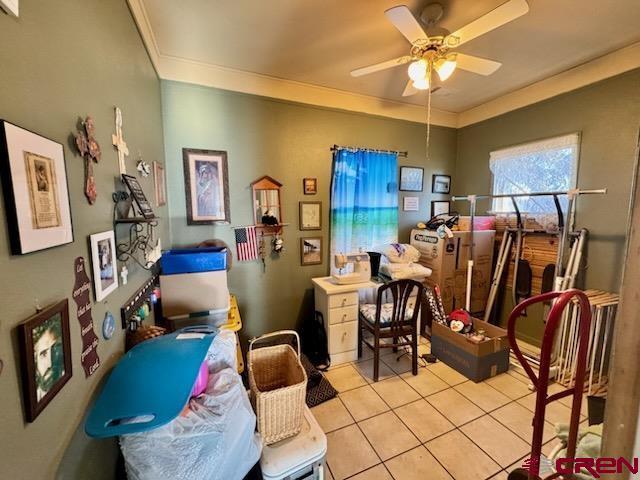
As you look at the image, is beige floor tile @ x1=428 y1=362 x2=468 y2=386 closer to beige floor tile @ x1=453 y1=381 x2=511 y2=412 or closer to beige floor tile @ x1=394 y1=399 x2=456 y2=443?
beige floor tile @ x1=453 y1=381 x2=511 y2=412

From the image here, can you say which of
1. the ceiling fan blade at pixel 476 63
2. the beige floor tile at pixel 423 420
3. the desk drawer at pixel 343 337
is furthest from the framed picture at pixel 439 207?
the beige floor tile at pixel 423 420

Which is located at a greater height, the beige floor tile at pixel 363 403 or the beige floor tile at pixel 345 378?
the beige floor tile at pixel 363 403

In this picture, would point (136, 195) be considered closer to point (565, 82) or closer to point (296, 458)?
point (296, 458)

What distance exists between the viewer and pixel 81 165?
2.72ft

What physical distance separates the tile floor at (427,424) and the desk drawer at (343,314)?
449 mm

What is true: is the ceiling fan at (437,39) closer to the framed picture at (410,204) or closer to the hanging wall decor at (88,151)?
the hanging wall decor at (88,151)

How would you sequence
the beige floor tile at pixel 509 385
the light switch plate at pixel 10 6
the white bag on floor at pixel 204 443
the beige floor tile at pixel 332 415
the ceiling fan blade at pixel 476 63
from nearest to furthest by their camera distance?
the light switch plate at pixel 10 6, the white bag on floor at pixel 204 443, the ceiling fan blade at pixel 476 63, the beige floor tile at pixel 332 415, the beige floor tile at pixel 509 385

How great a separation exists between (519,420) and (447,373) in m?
0.57

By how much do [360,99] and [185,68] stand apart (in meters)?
1.71

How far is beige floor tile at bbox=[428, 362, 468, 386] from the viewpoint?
2.16 metres

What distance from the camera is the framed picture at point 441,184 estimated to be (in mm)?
3279

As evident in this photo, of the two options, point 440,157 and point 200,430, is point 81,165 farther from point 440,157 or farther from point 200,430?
point 440,157

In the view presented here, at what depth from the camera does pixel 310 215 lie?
8.78 ft

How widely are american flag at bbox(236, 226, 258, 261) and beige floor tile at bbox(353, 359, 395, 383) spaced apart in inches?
57.5
